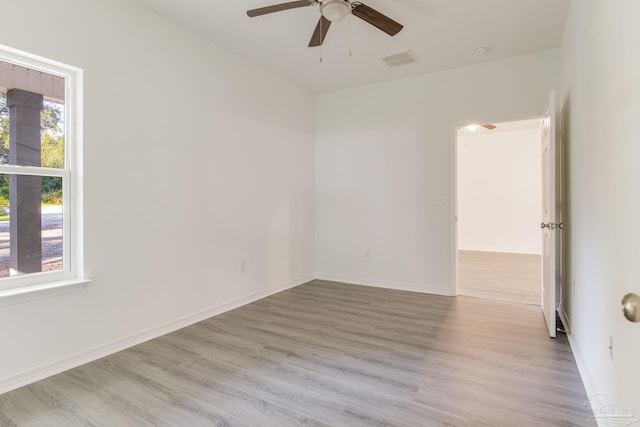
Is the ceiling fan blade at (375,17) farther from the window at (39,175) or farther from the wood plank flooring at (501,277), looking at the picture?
the wood plank flooring at (501,277)

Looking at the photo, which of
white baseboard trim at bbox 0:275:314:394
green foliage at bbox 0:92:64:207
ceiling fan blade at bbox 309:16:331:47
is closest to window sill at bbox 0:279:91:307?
white baseboard trim at bbox 0:275:314:394

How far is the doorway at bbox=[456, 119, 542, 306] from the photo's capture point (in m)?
7.34

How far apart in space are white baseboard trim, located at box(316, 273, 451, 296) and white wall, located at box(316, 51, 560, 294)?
1 centimetres

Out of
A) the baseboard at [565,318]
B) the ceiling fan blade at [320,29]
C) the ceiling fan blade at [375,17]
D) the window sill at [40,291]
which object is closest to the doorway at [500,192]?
the baseboard at [565,318]

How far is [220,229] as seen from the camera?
3.54 m

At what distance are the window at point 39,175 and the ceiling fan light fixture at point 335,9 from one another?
1.82 meters

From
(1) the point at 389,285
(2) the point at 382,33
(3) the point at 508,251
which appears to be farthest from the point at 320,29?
(3) the point at 508,251

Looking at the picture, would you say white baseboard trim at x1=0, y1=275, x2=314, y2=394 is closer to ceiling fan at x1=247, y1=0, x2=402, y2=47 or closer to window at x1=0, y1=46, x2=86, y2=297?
window at x1=0, y1=46, x2=86, y2=297

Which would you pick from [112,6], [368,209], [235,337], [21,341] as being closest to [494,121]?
[368,209]

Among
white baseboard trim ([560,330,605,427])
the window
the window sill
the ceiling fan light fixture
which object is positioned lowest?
white baseboard trim ([560,330,605,427])

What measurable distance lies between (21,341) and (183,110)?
2113 mm

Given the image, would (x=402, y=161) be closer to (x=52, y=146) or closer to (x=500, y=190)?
(x=52, y=146)

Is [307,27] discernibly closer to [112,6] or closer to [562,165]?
[112,6]

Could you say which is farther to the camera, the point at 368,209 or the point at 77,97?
the point at 368,209
